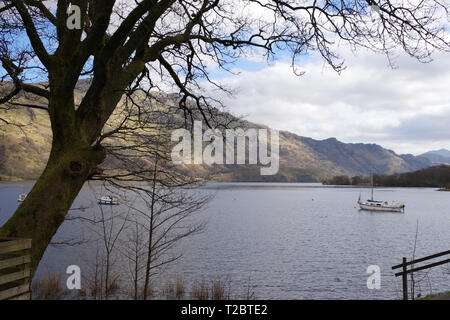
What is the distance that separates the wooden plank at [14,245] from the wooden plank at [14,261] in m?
0.13

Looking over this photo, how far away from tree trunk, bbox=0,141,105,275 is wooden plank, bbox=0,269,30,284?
202mm

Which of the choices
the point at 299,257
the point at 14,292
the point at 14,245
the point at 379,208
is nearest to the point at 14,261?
the point at 14,245

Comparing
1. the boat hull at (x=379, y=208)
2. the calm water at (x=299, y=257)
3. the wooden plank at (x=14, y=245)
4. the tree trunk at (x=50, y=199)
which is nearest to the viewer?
the wooden plank at (x=14, y=245)

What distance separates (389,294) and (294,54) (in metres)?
19.0

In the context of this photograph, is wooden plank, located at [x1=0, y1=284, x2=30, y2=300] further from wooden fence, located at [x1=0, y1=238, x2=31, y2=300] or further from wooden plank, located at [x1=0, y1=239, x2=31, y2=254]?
wooden plank, located at [x1=0, y1=239, x2=31, y2=254]

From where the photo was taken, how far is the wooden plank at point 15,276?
4.97 metres

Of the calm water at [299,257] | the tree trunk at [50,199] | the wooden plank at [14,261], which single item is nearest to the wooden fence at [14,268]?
the wooden plank at [14,261]

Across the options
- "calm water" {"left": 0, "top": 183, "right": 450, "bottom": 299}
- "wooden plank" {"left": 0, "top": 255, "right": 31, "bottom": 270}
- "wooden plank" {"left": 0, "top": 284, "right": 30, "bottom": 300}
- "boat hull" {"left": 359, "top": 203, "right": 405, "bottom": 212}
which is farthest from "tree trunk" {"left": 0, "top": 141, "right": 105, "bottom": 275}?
"boat hull" {"left": 359, "top": 203, "right": 405, "bottom": 212}

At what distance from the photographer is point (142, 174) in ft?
27.1

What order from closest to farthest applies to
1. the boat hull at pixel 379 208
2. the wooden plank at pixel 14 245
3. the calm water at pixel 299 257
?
the wooden plank at pixel 14 245, the calm water at pixel 299 257, the boat hull at pixel 379 208

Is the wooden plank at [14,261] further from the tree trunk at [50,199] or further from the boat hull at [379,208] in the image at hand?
the boat hull at [379,208]

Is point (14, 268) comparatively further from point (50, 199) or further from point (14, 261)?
point (50, 199)

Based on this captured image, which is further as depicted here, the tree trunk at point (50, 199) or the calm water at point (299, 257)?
the calm water at point (299, 257)
